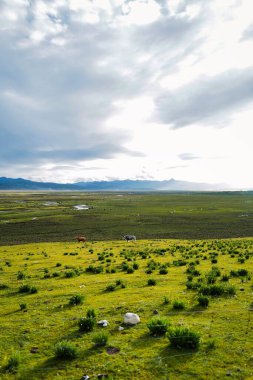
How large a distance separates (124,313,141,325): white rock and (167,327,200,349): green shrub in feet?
8.86

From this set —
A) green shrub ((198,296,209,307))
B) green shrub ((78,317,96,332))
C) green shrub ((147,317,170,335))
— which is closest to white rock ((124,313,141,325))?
green shrub ((147,317,170,335))

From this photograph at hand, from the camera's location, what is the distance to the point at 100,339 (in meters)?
11.2

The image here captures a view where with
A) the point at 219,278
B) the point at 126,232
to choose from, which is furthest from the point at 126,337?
the point at 126,232

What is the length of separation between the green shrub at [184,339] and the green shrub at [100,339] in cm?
254

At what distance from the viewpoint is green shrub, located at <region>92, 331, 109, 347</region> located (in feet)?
36.9

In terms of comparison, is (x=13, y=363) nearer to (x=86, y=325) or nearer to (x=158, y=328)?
(x=86, y=325)

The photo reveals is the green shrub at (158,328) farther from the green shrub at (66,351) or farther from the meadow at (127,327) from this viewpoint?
the green shrub at (66,351)

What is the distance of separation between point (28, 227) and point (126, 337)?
286 ft

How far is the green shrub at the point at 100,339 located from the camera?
1126 centimetres

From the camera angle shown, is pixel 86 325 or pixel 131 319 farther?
pixel 131 319

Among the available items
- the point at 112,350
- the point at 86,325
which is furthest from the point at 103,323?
the point at 112,350

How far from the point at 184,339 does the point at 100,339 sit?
3.29 meters

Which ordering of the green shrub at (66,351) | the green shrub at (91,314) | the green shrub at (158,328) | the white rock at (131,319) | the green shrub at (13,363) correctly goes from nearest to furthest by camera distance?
1. the green shrub at (13,363)
2. the green shrub at (66,351)
3. the green shrub at (158,328)
4. the white rock at (131,319)
5. the green shrub at (91,314)

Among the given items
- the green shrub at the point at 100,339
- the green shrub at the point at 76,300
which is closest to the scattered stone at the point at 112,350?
the green shrub at the point at 100,339
